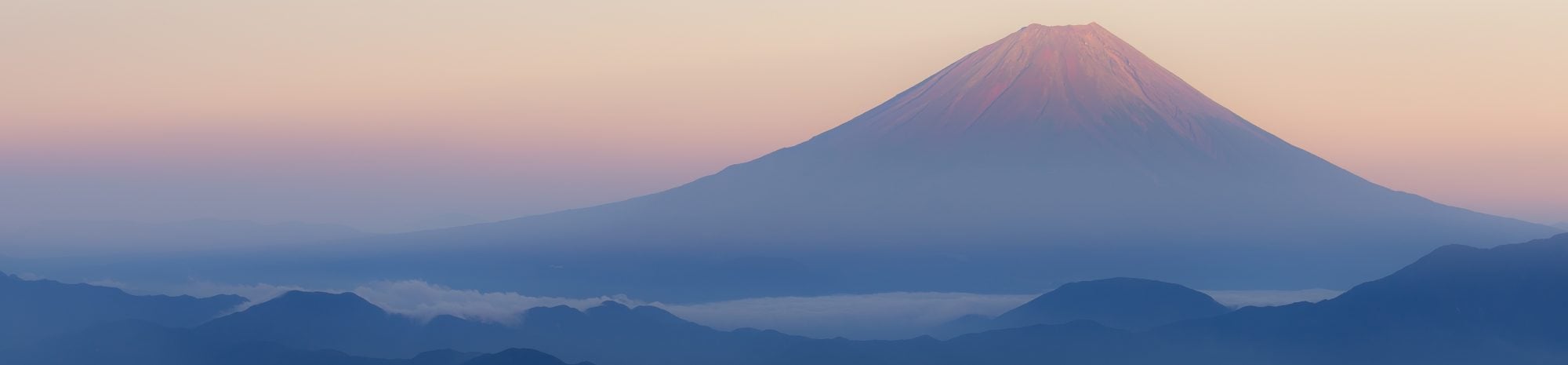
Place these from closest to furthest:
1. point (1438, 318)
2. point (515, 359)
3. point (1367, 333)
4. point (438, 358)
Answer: point (515, 359) → point (438, 358) → point (1367, 333) → point (1438, 318)

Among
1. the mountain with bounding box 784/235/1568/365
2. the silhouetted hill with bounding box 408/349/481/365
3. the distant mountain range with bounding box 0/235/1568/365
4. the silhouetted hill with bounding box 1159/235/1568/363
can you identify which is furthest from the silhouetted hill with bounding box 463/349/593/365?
the silhouetted hill with bounding box 1159/235/1568/363

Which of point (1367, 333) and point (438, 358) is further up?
point (1367, 333)

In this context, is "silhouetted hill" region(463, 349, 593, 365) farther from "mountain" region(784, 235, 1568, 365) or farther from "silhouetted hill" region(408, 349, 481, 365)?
"mountain" region(784, 235, 1568, 365)

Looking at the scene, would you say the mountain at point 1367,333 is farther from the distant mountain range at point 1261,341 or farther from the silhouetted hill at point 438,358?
the silhouetted hill at point 438,358

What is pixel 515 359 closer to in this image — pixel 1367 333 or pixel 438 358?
pixel 438 358

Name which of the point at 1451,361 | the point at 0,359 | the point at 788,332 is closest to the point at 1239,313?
the point at 1451,361

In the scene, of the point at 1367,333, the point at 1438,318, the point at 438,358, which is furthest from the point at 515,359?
the point at 1438,318

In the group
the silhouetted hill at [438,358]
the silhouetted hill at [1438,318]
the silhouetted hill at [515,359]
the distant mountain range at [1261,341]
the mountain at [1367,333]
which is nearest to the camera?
the silhouetted hill at [515,359]

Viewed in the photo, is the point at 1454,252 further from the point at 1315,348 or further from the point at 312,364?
the point at 312,364

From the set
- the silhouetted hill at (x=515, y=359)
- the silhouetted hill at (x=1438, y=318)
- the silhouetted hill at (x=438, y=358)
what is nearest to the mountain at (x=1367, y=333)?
the silhouetted hill at (x=1438, y=318)

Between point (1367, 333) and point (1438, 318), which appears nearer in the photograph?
point (1367, 333)

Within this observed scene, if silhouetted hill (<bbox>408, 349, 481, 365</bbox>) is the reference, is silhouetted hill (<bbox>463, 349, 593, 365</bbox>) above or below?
below
